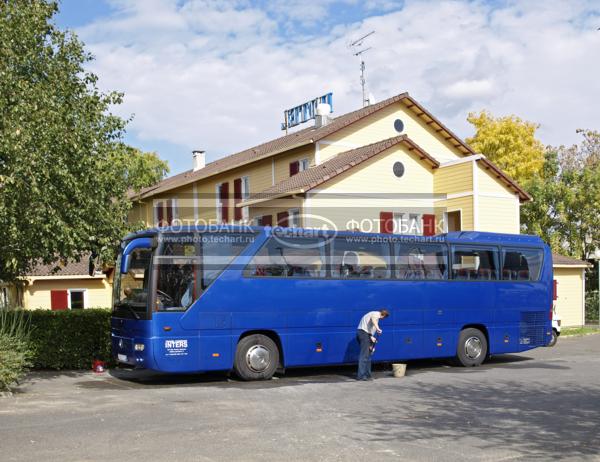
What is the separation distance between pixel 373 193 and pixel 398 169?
189 cm

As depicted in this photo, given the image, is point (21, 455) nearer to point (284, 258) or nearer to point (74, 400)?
point (74, 400)

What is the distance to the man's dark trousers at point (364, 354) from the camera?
16.9 meters

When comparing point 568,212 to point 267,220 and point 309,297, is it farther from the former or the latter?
point 309,297

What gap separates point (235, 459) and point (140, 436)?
1.91m

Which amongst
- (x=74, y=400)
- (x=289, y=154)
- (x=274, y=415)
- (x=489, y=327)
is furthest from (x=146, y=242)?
(x=289, y=154)

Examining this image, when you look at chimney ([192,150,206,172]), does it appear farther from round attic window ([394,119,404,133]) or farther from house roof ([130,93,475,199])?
round attic window ([394,119,404,133])

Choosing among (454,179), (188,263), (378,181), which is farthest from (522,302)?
(454,179)

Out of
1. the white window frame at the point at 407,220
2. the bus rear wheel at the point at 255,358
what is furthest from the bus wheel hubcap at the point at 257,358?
the white window frame at the point at 407,220

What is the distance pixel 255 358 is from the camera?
54.7 ft

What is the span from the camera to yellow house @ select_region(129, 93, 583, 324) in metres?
29.6

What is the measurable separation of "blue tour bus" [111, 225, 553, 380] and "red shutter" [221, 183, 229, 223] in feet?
63.6

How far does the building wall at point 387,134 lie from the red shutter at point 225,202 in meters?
7.26

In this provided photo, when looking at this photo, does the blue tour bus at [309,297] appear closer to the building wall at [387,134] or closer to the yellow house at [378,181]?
the yellow house at [378,181]

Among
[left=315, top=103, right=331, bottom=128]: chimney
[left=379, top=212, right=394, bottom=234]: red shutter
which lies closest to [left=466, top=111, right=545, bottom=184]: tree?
[left=315, top=103, right=331, bottom=128]: chimney
